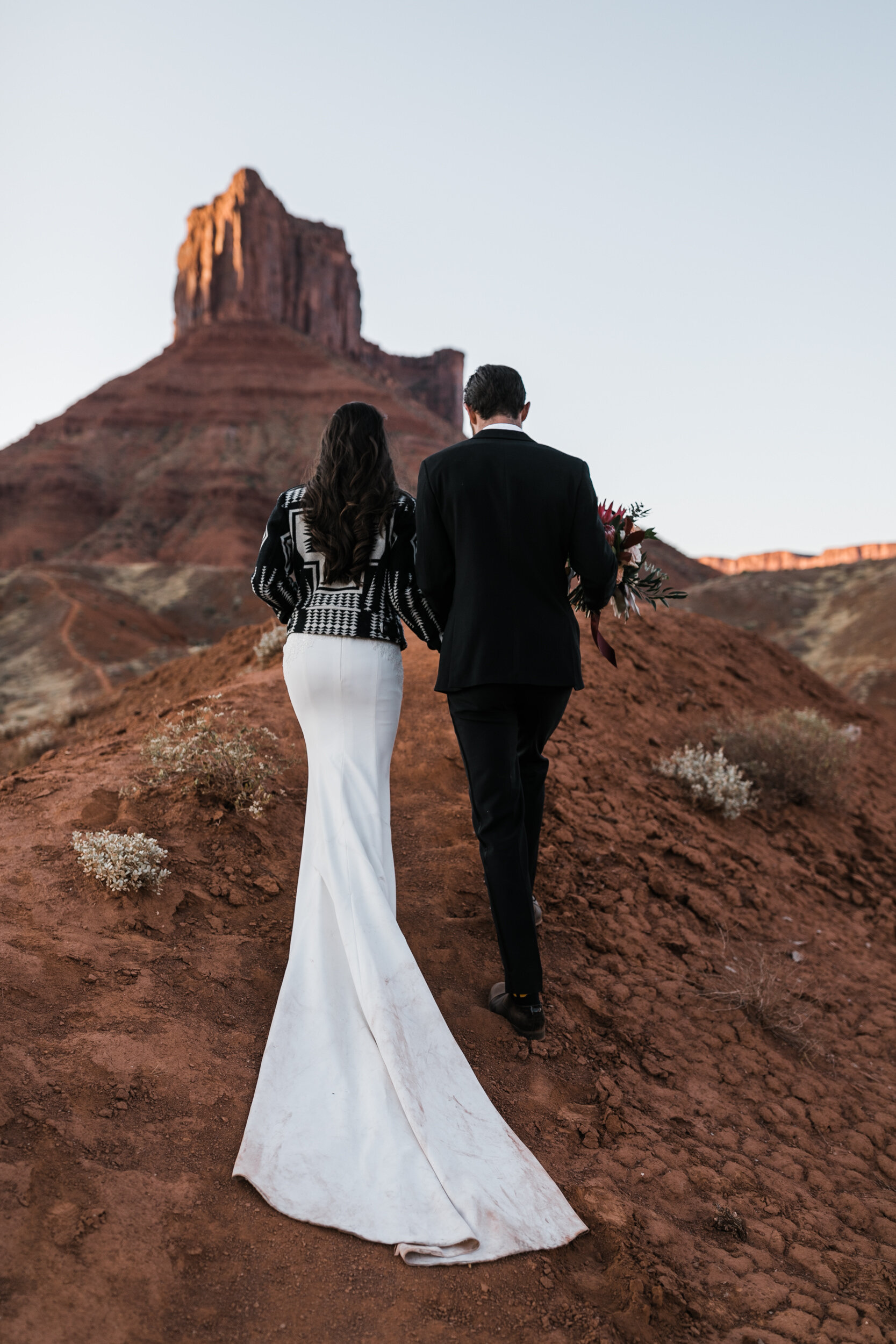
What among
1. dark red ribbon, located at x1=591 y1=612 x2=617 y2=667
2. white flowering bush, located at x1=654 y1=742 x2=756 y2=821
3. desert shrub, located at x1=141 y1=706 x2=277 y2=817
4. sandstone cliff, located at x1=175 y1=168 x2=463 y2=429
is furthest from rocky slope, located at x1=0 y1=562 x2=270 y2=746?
sandstone cliff, located at x1=175 y1=168 x2=463 y2=429

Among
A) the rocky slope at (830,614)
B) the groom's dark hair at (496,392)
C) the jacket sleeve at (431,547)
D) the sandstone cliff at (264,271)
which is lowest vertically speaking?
the jacket sleeve at (431,547)

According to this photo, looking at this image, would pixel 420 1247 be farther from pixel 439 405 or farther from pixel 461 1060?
pixel 439 405

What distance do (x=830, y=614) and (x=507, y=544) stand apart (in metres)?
30.8

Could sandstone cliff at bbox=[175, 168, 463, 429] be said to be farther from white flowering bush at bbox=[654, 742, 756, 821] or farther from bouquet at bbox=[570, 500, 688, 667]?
bouquet at bbox=[570, 500, 688, 667]

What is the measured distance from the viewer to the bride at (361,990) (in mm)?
2162

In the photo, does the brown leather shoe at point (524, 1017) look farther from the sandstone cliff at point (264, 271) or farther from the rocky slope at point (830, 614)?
the sandstone cliff at point (264, 271)

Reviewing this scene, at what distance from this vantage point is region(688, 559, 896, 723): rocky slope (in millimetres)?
21922

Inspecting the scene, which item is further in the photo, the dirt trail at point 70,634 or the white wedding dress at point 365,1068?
the dirt trail at point 70,634

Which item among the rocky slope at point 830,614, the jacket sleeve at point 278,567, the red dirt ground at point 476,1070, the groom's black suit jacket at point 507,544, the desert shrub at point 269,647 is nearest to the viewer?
the red dirt ground at point 476,1070

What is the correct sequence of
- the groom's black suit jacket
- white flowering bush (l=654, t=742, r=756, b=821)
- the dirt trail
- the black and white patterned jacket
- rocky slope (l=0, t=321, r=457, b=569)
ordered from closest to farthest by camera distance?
the groom's black suit jacket
the black and white patterned jacket
white flowering bush (l=654, t=742, r=756, b=821)
the dirt trail
rocky slope (l=0, t=321, r=457, b=569)

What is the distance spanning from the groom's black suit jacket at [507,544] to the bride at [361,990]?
0.64ft

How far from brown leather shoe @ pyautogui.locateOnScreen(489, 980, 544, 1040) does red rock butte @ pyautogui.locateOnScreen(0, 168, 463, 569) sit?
41.5 metres

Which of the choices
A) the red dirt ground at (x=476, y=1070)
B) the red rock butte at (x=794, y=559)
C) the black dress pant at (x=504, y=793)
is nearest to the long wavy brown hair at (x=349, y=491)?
the black dress pant at (x=504, y=793)

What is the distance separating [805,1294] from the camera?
7.32 ft
